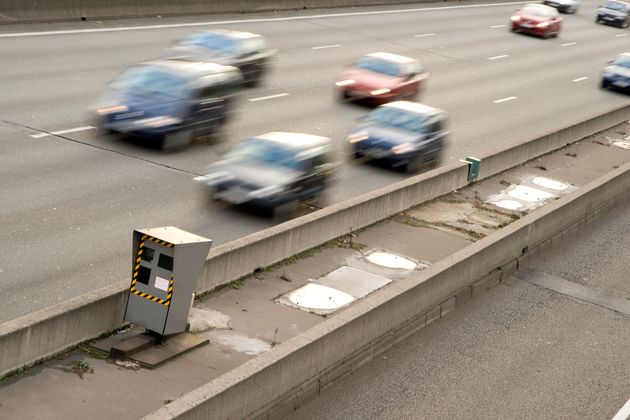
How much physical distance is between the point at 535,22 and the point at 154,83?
34.3 m

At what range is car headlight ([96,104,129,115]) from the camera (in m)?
24.8

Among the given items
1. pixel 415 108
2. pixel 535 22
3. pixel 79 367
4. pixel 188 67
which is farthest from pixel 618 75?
pixel 79 367

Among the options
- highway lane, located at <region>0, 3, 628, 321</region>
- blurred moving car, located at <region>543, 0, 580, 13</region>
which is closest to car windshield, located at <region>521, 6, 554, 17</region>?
highway lane, located at <region>0, 3, 628, 321</region>

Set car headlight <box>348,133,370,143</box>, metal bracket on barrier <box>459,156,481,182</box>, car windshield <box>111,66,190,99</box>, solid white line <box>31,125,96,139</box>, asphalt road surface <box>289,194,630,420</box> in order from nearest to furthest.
→ asphalt road surface <box>289,194,630,420</box>
solid white line <box>31,125,96,139</box>
metal bracket on barrier <box>459,156,481,182</box>
car windshield <box>111,66,190,99</box>
car headlight <box>348,133,370,143</box>

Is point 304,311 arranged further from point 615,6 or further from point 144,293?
point 615,6

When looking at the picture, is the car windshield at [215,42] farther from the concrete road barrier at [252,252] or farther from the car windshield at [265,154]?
the car windshield at [265,154]

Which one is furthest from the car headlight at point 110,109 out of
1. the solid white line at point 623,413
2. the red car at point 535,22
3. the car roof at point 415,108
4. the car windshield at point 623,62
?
the red car at point 535,22

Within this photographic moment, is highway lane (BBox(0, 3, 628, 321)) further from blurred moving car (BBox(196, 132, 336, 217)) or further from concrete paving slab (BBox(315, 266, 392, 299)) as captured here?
concrete paving slab (BBox(315, 266, 392, 299))

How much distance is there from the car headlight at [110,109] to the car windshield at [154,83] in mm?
623

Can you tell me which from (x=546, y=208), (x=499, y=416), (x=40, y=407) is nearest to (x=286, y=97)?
(x=546, y=208)

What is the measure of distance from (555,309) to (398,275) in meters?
2.83

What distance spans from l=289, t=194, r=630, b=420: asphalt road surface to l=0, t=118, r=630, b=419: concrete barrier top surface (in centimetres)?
47

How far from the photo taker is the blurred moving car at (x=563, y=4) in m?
70.3

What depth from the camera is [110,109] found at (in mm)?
24828
